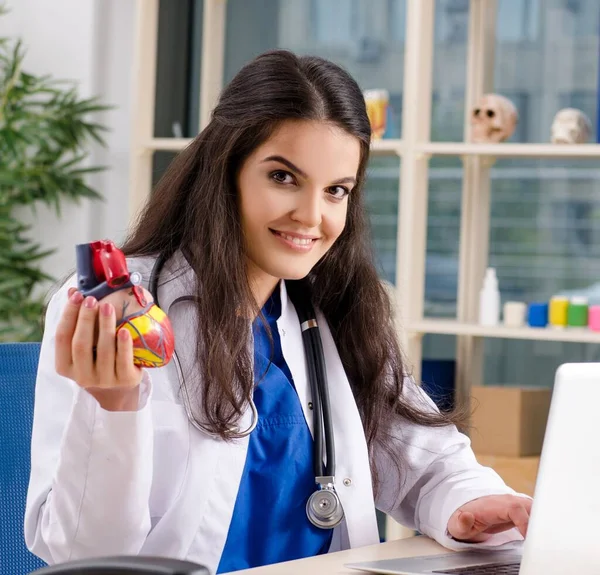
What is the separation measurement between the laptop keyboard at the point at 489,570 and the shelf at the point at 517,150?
1.93m

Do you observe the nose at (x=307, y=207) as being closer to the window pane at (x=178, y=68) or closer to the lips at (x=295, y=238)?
the lips at (x=295, y=238)

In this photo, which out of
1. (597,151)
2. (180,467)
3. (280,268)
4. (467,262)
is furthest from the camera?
(467,262)

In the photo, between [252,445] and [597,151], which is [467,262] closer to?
[597,151]

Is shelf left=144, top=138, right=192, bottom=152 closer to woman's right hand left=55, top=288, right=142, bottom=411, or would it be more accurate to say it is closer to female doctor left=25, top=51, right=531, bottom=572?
female doctor left=25, top=51, right=531, bottom=572

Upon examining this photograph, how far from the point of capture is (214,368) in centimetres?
144

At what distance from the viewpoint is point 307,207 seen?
4.90 ft

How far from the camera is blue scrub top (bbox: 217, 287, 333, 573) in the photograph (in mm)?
1453

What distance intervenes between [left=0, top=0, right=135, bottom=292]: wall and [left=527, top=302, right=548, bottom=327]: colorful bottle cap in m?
1.45

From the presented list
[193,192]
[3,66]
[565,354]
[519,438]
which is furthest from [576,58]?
[193,192]

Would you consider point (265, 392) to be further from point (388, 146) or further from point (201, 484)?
point (388, 146)

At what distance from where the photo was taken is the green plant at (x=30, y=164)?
333 cm

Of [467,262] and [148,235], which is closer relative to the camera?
[148,235]

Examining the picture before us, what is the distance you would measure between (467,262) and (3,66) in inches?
68.8

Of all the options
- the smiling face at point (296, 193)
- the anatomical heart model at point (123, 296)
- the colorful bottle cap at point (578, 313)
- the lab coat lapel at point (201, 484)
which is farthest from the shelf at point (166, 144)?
the anatomical heart model at point (123, 296)
